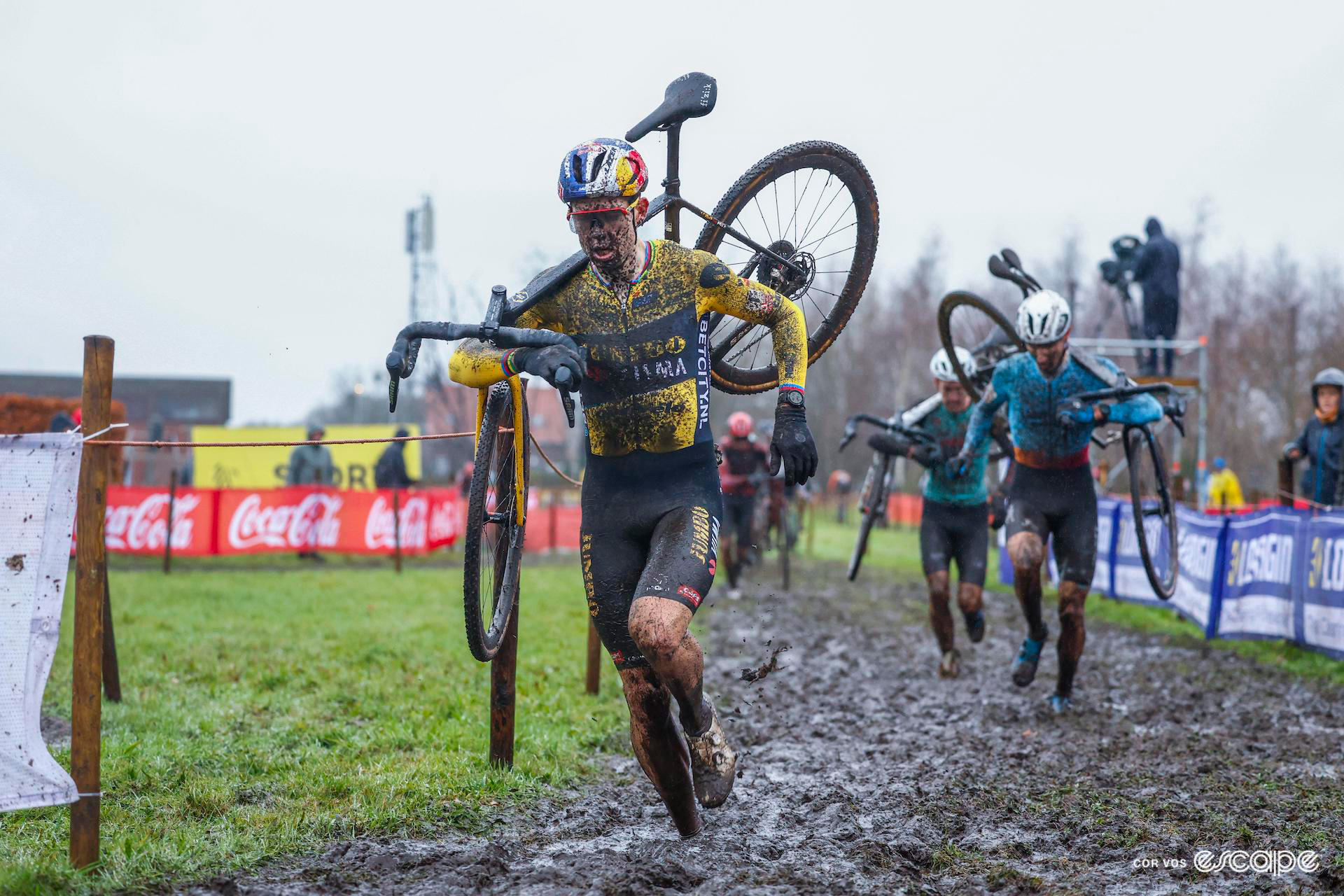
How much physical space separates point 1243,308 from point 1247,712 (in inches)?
1712

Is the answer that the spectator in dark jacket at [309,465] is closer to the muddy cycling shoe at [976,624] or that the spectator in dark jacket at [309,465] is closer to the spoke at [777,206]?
the muddy cycling shoe at [976,624]

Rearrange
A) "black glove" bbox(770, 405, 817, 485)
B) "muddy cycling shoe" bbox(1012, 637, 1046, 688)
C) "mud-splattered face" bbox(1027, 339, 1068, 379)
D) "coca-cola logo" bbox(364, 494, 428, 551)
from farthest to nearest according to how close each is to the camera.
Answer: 1. "coca-cola logo" bbox(364, 494, 428, 551)
2. "muddy cycling shoe" bbox(1012, 637, 1046, 688)
3. "mud-splattered face" bbox(1027, 339, 1068, 379)
4. "black glove" bbox(770, 405, 817, 485)

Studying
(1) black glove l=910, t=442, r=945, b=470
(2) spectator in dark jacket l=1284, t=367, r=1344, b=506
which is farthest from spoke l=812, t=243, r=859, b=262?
(2) spectator in dark jacket l=1284, t=367, r=1344, b=506

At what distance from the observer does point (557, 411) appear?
132 feet

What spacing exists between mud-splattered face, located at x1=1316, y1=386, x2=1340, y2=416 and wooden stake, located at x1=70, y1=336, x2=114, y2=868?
11.3 meters

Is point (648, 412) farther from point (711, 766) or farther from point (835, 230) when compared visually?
point (835, 230)

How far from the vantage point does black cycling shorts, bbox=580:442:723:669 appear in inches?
175

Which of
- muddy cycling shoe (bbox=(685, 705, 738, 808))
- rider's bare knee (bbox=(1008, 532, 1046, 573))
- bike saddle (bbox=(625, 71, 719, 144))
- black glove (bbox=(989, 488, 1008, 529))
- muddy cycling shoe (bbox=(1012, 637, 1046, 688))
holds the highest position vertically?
bike saddle (bbox=(625, 71, 719, 144))

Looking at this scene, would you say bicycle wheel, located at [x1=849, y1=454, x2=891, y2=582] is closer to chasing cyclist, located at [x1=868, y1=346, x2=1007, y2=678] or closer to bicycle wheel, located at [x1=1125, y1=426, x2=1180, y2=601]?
chasing cyclist, located at [x1=868, y1=346, x2=1007, y2=678]

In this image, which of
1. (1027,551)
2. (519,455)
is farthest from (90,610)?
(1027,551)

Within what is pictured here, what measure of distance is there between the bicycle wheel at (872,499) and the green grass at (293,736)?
2.61 meters

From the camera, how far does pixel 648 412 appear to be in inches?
176

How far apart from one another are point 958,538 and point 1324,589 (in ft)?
10.7

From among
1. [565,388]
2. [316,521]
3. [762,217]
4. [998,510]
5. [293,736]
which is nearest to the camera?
[565,388]
